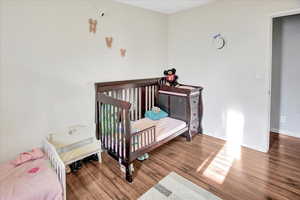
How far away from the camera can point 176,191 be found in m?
1.90

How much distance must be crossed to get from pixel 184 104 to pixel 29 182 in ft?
7.78

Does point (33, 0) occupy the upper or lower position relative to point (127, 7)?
lower

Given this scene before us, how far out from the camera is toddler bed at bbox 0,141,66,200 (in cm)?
146

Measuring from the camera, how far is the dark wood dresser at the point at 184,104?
3049 millimetres

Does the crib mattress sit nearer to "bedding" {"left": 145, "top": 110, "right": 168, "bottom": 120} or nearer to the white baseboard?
"bedding" {"left": 145, "top": 110, "right": 168, "bottom": 120}

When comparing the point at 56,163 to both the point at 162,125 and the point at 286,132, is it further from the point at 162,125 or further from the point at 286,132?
the point at 286,132

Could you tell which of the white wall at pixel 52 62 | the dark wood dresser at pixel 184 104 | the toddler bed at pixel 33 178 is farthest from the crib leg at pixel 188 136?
the toddler bed at pixel 33 178

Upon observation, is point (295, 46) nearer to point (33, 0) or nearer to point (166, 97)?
point (166, 97)

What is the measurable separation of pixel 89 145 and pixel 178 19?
2939 mm

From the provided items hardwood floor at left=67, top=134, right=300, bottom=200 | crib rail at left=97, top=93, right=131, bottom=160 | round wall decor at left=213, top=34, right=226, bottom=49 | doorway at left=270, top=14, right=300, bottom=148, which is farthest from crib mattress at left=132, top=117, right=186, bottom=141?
doorway at left=270, top=14, right=300, bottom=148

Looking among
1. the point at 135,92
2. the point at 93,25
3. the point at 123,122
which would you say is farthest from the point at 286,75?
the point at 93,25

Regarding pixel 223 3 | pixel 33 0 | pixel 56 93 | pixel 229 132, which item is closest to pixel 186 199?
pixel 229 132

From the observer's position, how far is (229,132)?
10.2 ft

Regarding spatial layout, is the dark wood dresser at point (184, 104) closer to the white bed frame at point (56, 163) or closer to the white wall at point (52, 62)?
the white wall at point (52, 62)
